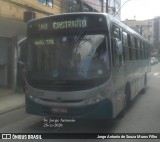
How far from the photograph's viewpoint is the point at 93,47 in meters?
8.73

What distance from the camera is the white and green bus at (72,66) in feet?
28.2

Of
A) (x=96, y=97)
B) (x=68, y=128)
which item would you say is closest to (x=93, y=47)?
(x=96, y=97)

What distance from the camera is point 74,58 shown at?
869 cm

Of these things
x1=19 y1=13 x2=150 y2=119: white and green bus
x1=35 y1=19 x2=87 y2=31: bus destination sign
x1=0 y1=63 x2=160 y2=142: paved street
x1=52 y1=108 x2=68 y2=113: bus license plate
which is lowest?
x1=0 y1=63 x2=160 y2=142: paved street

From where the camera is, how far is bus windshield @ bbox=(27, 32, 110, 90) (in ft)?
28.4

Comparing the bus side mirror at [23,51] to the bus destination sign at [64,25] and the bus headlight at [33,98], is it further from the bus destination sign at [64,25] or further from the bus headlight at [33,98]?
the bus headlight at [33,98]

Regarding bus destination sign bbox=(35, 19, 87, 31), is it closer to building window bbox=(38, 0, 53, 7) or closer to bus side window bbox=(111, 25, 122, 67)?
bus side window bbox=(111, 25, 122, 67)

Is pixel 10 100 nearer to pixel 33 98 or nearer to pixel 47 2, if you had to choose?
pixel 33 98

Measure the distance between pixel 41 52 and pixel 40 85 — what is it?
0.76m

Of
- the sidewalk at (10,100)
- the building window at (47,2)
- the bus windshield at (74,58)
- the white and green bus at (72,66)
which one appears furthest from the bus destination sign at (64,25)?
the building window at (47,2)

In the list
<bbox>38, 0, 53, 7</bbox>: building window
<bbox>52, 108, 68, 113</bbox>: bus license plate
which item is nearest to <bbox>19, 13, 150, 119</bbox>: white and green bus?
<bbox>52, 108, 68, 113</bbox>: bus license plate


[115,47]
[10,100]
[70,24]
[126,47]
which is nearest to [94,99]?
[115,47]

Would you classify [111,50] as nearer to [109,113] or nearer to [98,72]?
[98,72]

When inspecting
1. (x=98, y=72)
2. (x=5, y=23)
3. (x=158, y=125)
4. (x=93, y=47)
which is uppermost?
(x=5, y=23)
